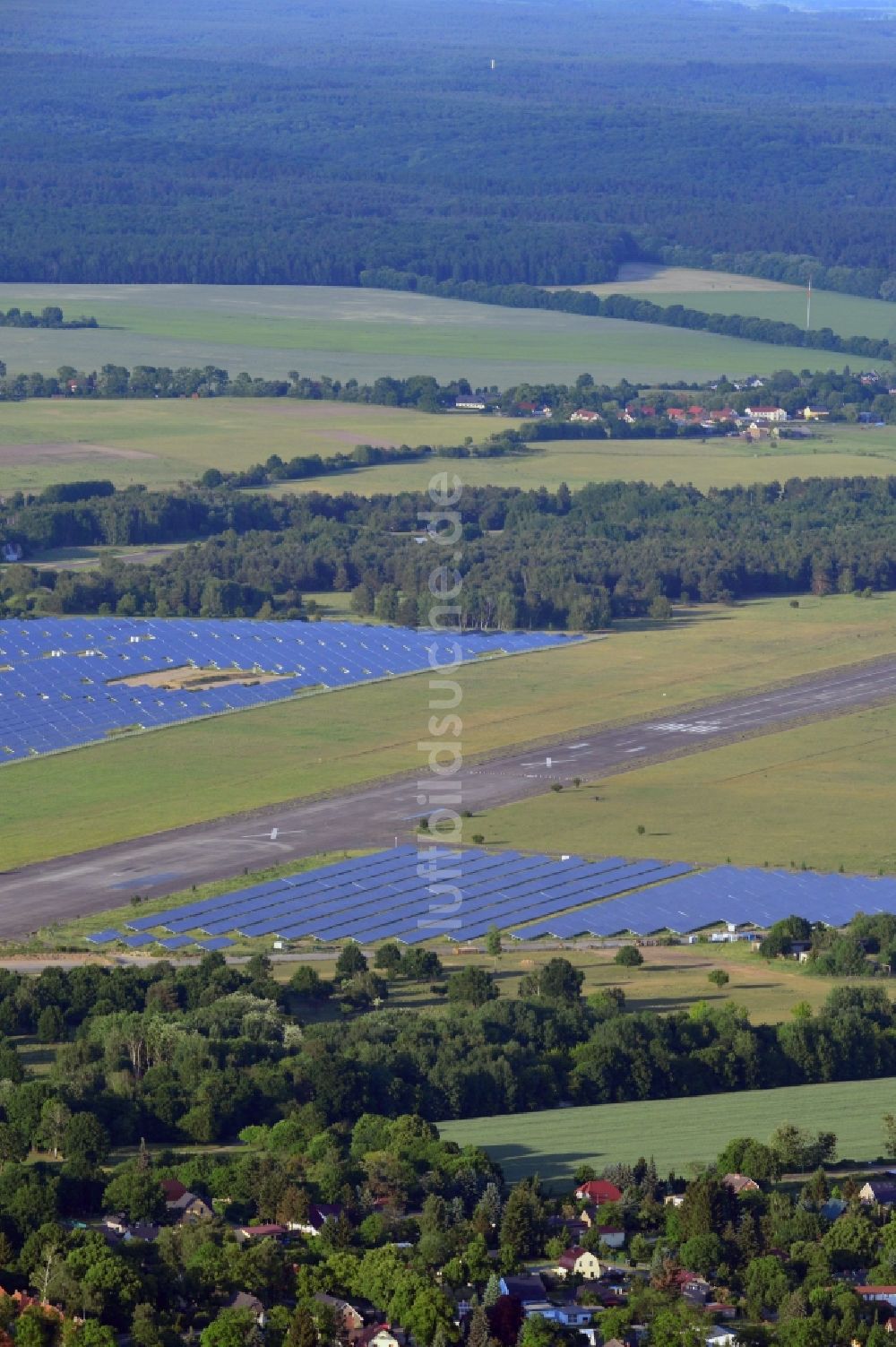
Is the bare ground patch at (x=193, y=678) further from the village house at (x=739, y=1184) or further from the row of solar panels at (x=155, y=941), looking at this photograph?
the village house at (x=739, y=1184)

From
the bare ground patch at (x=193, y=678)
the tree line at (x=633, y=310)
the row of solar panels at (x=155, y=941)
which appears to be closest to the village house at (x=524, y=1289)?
the row of solar panels at (x=155, y=941)

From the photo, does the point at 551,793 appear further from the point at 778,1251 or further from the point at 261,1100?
the point at 778,1251

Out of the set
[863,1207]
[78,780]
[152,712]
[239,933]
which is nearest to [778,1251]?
[863,1207]

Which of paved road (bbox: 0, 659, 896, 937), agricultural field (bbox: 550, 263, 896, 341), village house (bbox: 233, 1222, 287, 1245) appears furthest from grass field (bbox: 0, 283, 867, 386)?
village house (bbox: 233, 1222, 287, 1245)

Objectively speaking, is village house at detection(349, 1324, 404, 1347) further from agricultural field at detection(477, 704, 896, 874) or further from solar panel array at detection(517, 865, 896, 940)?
agricultural field at detection(477, 704, 896, 874)

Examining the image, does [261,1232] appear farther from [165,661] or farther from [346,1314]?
[165,661]

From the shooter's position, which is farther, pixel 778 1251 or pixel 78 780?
pixel 78 780
